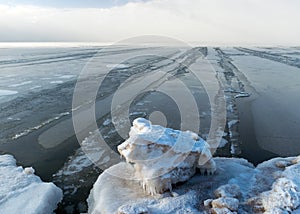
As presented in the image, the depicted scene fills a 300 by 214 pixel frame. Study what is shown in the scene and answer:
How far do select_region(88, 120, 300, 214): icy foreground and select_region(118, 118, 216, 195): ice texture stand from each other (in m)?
0.02

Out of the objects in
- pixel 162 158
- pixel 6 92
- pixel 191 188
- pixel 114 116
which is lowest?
pixel 114 116

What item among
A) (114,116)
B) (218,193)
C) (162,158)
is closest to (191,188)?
(218,193)

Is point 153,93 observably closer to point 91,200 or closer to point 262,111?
point 262,111

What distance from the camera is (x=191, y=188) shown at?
5.48 m

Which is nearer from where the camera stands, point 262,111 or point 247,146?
point 247,146

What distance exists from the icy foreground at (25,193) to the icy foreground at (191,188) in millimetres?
853

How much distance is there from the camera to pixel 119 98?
46.0ft

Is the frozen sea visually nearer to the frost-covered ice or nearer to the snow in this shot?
the snow

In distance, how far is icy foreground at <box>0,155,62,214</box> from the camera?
5234 mm

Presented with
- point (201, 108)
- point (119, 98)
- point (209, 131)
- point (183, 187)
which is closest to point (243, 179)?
point (183, 187)

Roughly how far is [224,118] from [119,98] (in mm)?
5613

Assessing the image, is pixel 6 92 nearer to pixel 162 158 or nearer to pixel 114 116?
pixel 114 116

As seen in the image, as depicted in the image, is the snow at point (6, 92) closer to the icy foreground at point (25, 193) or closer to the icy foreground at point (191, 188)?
the icy foreground at point (25, 193)

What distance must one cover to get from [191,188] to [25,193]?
3474 millimetres
